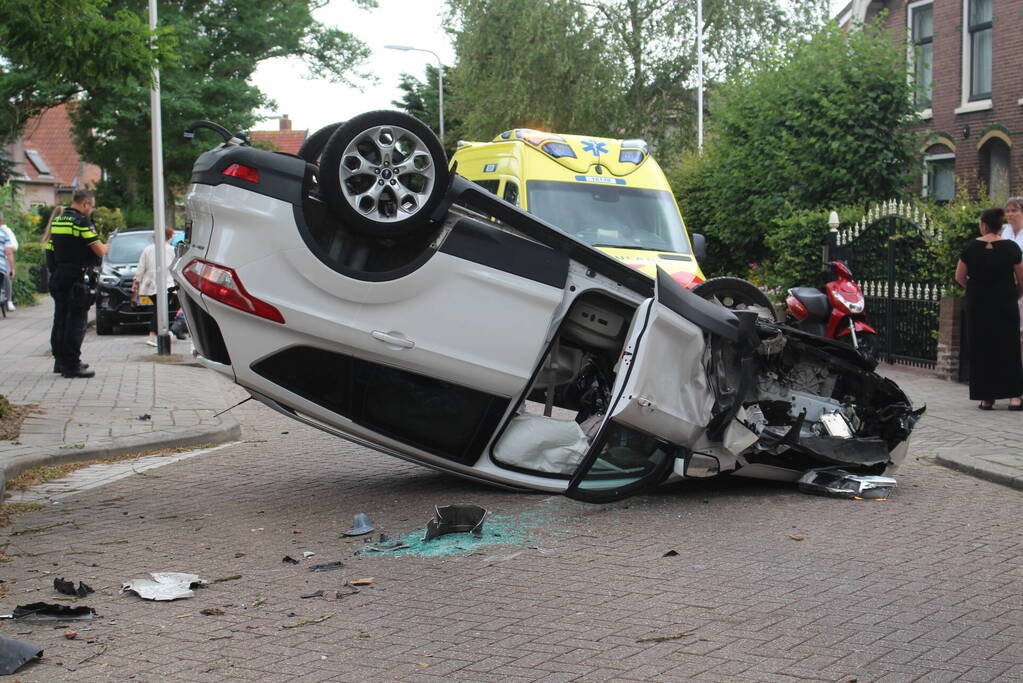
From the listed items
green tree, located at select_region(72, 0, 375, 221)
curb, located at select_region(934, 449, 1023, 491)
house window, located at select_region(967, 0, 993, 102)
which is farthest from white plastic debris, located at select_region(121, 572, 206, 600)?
green tree, located at select_region(72, 0, 375, 221)

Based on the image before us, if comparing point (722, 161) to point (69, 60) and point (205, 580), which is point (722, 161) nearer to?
point (69, 60)

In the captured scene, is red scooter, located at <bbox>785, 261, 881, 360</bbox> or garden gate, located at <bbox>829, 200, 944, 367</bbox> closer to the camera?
red scooter, located at <bbox>785, 261, 881, 360</bbox>

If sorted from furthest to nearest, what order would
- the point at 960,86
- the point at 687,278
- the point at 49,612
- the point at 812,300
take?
the point at 960,86, the point at 687,278, the point at 812,300, the point at 49,612

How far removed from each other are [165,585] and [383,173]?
2333 mm

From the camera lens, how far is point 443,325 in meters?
6.38

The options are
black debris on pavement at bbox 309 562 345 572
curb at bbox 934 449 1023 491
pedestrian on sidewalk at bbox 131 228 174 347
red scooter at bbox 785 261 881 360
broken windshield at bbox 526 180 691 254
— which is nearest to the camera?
black debris on pavement at bbox 309 562 345 572

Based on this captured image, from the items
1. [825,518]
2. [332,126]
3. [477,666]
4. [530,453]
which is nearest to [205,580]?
[477,666]

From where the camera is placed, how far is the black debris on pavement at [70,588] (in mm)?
5094

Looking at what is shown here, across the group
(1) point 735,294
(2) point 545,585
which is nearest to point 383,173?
(2) point 545,585

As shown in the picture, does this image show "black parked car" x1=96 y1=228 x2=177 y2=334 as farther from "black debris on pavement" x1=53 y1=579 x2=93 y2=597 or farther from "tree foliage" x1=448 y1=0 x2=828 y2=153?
"tree foliage" x1=448 y1=0 x2=828 y2=153

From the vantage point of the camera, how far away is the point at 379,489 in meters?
7.43

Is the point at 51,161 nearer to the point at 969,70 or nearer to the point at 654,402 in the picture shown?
the point at 969,70

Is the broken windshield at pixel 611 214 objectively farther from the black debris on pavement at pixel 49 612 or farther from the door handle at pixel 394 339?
the black debris on pavement at pixel 49 612

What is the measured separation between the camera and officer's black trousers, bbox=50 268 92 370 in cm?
1273
